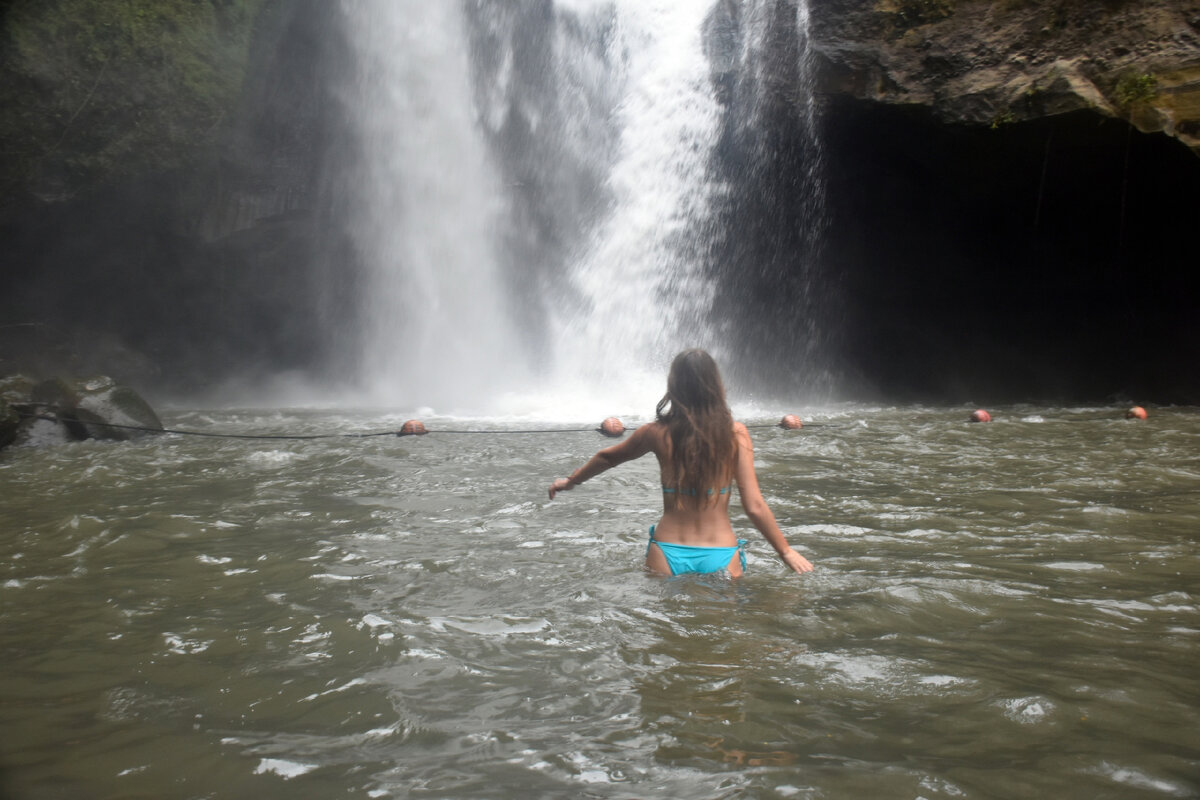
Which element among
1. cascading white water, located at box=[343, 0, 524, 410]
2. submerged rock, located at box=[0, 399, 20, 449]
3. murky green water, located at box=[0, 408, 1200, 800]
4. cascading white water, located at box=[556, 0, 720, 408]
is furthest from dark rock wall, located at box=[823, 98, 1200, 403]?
submerged rock, located at box=[0, 399, 20, 449]

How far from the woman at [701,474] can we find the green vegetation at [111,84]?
42.1 ft

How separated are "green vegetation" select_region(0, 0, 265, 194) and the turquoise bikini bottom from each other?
13110mm

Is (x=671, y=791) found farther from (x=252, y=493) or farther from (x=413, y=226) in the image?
(x=413, y=226)

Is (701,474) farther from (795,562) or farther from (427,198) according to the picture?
(427,198)

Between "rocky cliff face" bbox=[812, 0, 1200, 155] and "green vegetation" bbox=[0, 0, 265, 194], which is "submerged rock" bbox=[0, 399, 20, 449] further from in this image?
"rocky cliff face" bbox=[812, 0, 1200, 155]

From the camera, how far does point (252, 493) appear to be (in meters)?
6.40

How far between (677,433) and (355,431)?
7360 millimetres

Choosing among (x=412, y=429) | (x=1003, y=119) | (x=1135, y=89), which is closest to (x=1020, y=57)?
(x=1003, y=119)

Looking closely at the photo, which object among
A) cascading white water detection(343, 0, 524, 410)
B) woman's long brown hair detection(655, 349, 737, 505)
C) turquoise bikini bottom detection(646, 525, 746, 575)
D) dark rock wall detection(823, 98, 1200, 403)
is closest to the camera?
woman's long brown hair detection(655, 349, 737, 505)

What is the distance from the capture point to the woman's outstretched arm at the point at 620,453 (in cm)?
390

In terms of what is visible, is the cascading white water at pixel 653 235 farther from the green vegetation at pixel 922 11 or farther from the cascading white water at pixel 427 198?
the green vegetation at pixel 922 11

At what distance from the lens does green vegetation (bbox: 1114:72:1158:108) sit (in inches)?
416

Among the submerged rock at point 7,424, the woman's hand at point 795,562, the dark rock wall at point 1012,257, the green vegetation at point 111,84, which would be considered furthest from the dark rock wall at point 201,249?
the woman's hand at point 795,562

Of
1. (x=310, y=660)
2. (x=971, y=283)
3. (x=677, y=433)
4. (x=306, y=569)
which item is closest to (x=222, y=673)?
(x=310, y=660)
